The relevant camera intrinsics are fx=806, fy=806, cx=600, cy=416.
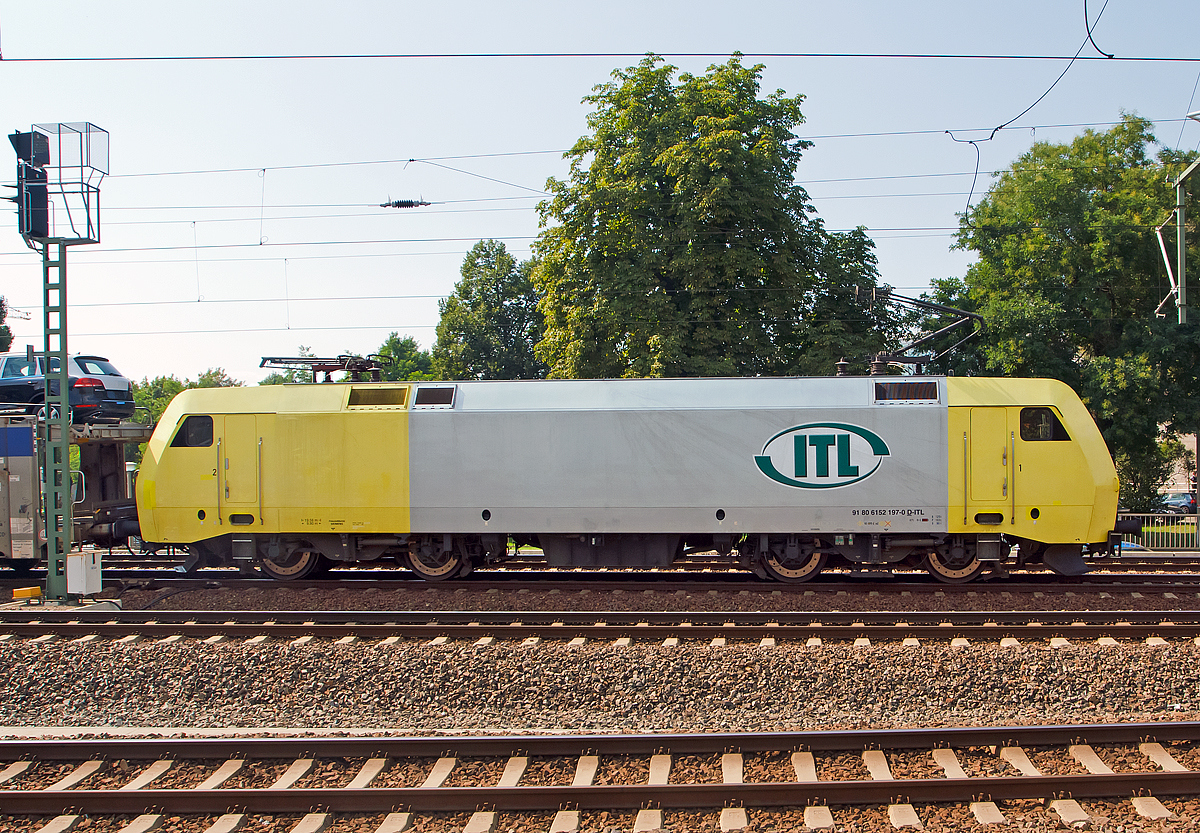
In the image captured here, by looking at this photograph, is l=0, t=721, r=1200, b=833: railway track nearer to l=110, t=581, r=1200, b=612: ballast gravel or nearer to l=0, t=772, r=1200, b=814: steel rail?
l=0, t=772, r=1200, b=814: steel rail

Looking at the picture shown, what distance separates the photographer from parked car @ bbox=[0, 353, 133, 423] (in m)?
16.0

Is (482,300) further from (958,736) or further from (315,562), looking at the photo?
(958,736)

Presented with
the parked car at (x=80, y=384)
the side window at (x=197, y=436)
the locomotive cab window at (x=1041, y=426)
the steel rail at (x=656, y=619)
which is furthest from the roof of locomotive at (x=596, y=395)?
the parked car at (x=80, y=384)

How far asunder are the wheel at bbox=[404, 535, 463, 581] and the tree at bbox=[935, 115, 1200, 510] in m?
17.9

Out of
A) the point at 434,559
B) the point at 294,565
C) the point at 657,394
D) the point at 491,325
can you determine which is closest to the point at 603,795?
the point at 657,394

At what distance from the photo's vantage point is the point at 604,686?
790 cm

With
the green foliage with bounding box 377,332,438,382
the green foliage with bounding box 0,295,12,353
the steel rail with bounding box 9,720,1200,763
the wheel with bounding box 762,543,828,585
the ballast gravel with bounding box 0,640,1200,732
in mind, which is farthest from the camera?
the green foliage with bounding box 377,332,438,382

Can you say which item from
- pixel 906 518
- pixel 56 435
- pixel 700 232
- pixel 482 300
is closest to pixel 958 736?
pixel 906 518

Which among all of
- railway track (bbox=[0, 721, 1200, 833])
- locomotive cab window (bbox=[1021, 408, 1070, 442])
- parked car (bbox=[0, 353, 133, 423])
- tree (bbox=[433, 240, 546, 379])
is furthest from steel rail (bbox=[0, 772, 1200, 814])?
tree (bbox=[433, 240, 546, 379])

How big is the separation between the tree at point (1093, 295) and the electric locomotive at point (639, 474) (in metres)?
13.0

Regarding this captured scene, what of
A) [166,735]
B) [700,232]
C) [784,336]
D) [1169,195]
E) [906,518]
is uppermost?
[1169,195]

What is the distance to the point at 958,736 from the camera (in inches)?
240

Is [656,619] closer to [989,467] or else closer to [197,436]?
[989,467]

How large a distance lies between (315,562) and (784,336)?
47.0 ft
